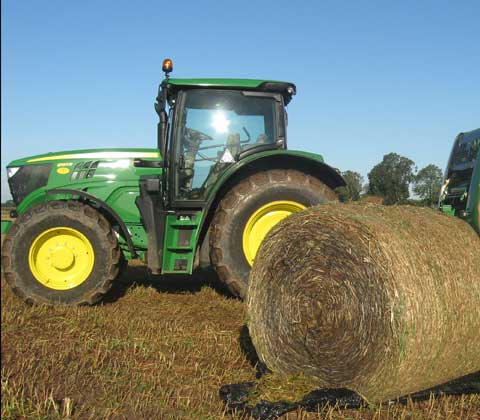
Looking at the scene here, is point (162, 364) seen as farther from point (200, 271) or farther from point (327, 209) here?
point (200, 271)

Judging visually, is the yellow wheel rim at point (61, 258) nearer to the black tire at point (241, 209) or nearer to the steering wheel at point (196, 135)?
the black tire at point (241, 209)

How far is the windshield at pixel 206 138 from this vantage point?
5.93m

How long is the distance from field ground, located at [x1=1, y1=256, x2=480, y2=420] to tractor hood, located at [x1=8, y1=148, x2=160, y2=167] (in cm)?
168

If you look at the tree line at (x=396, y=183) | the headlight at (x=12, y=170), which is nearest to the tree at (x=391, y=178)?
the tree line at (x=396, y=183)

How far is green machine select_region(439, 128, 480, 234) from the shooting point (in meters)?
4.00

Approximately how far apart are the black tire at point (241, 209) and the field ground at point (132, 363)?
39 cm

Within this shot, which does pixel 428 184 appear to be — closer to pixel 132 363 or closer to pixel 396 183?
pixel 396 183

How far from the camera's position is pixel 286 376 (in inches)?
143

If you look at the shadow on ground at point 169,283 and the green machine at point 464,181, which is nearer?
the green machine at point 464,181

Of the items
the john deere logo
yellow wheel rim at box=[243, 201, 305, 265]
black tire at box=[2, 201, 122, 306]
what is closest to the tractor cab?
yellow wheel rim at box=[243, 201, 305, 265]

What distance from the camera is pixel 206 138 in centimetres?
598

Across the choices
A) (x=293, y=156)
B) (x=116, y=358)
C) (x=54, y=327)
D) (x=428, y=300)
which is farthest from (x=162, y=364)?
(x=293, y=156)

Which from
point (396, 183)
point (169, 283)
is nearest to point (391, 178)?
point (396, 183)

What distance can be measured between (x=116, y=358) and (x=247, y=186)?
2.40 m
